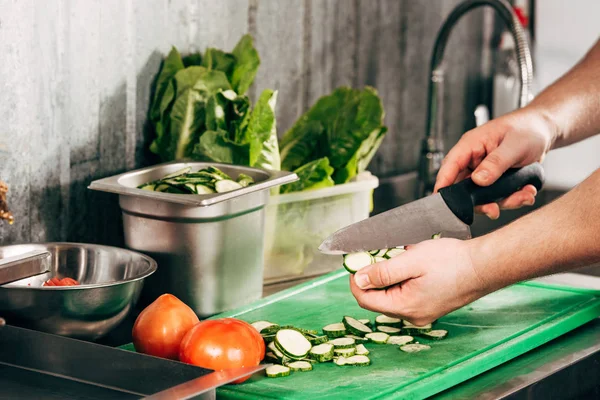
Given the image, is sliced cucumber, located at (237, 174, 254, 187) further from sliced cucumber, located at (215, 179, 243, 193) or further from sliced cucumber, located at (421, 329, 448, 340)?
sliced cucumber, located at (421, 329, 448, 340)

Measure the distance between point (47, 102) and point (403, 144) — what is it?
1545 millimetres

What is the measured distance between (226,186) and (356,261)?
0.29m

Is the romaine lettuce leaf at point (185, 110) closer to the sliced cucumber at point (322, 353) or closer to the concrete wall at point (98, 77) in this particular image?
the concrete wall at point (98, 77)

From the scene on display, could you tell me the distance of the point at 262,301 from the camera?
5.85ft

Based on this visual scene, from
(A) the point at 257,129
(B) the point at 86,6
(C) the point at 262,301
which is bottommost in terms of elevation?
(C) the point at 262,301

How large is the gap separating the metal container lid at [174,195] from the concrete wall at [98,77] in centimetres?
12

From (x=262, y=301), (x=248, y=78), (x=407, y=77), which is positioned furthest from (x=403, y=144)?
(x=262, y=301)

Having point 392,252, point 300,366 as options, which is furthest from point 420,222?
point 300,366

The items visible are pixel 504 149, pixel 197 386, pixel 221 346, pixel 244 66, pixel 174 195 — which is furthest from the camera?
pixel 244 66

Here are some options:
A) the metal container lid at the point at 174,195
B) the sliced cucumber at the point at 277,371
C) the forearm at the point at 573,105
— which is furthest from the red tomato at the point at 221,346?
the forearm at the point at 573,105

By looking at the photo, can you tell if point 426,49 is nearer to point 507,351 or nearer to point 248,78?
point 248,78

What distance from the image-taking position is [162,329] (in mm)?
1453

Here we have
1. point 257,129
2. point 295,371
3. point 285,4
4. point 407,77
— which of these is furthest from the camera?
point 407,77

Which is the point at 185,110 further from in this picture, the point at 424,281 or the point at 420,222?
the point at 424,281
